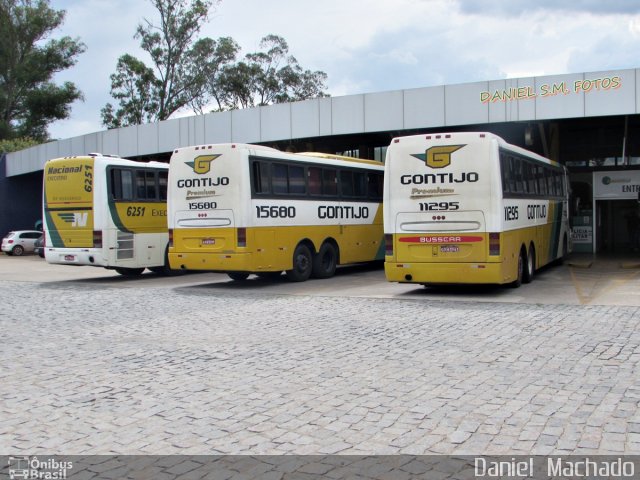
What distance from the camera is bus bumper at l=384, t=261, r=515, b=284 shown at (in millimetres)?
12898

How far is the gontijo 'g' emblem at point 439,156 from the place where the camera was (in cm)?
1327

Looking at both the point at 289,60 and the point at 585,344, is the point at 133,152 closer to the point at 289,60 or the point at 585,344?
the point at 585,344

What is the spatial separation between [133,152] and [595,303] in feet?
75.0

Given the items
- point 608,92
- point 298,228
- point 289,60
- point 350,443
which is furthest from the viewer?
point 289,60

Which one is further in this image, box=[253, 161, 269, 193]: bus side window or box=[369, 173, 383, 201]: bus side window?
box=[369, 173, 383, 201]: bus side window

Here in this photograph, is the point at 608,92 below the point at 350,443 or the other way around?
the other way around

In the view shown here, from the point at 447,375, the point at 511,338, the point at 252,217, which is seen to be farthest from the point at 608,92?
the point at 447,375

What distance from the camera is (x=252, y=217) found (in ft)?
50.3

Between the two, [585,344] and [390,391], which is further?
[585,344]

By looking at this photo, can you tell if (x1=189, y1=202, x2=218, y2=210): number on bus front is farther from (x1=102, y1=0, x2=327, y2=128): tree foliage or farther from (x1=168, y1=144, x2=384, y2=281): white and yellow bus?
(x1=102, y1=0, x2=327, y2=128): tree foliage

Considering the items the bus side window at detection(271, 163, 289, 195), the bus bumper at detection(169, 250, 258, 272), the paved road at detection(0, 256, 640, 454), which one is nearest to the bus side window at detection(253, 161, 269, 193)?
the bus side window at detection(271, 163, 289, 195)

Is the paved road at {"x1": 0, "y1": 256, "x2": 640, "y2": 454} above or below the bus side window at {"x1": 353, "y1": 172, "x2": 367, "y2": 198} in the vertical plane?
below

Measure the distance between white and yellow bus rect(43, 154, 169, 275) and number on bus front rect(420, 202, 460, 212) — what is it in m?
8.58

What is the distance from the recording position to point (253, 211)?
1538cm
